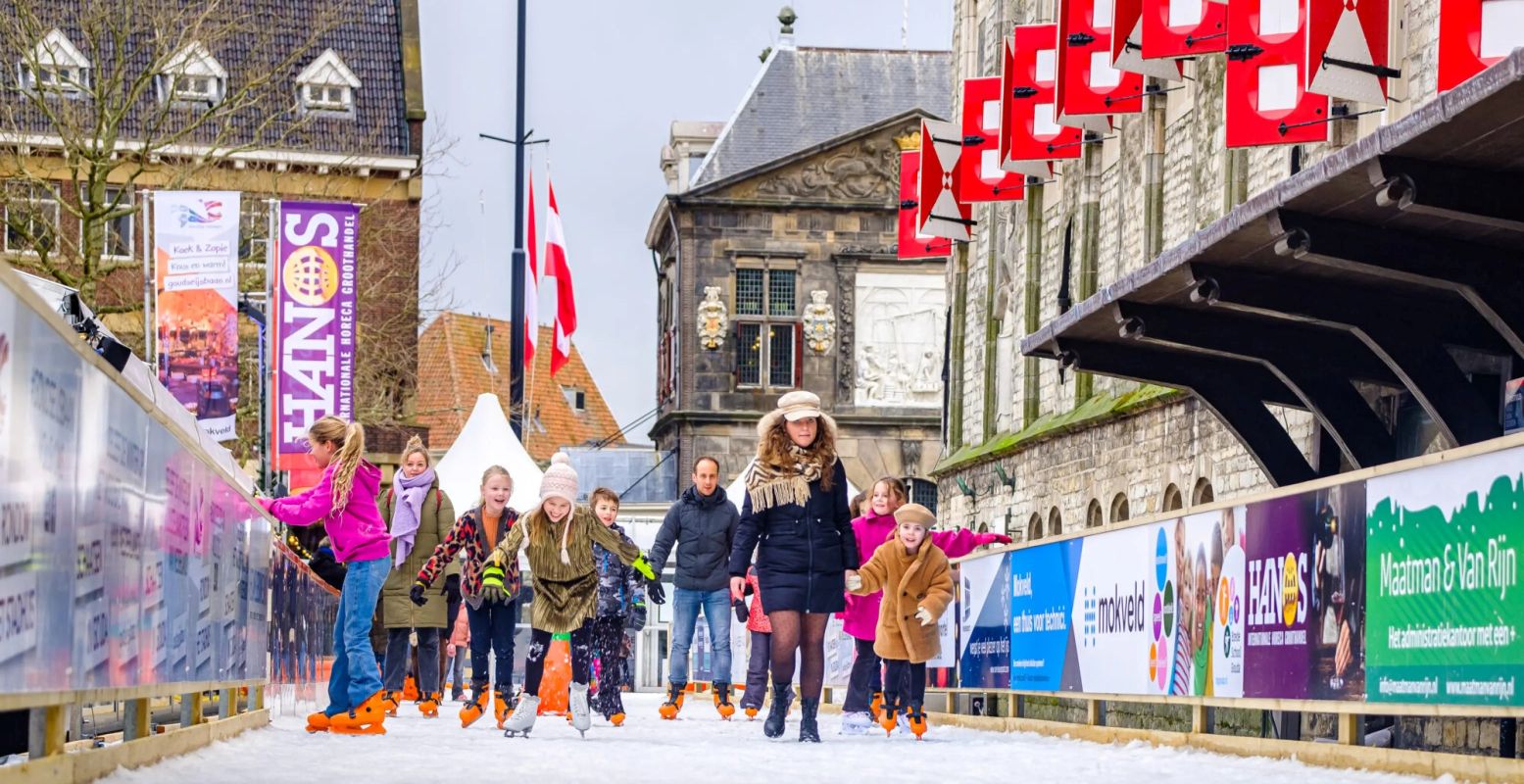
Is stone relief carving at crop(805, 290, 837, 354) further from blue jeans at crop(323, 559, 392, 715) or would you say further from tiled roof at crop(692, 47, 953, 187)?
blue jeans at crop(323, 559, 392, 715)

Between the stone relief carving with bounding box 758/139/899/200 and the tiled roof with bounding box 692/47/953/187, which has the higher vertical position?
the tiled roof with bounding box 692/47/953/187

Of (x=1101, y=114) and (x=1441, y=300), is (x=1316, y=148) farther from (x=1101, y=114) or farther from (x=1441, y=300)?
(x=1441, y=300)

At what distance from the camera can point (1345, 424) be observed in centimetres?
1525

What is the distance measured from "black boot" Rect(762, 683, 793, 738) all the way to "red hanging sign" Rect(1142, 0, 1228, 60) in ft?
25.7

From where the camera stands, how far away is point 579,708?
1460cm

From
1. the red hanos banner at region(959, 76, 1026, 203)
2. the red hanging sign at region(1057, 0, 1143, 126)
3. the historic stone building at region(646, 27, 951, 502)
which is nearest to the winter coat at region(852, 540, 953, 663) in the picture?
the red hanging sign at region(1057, 0, 1143, 126)

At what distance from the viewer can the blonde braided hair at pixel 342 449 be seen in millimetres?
13453

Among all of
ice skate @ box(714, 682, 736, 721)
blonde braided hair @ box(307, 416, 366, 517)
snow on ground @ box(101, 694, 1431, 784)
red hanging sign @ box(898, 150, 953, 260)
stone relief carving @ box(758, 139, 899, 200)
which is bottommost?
ice skate @ box(714, 682, 736, 721)

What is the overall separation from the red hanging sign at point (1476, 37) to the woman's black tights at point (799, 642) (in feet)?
17.7

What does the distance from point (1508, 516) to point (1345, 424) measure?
231 inches

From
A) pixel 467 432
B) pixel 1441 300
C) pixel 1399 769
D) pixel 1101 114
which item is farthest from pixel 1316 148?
pixel 467 432

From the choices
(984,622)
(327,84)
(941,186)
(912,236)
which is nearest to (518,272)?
(912,236)

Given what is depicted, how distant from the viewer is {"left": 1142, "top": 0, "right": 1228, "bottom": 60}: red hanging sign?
20.4 m

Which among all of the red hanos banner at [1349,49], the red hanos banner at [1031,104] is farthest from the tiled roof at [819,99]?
the red hanos banner at [1349,49]
